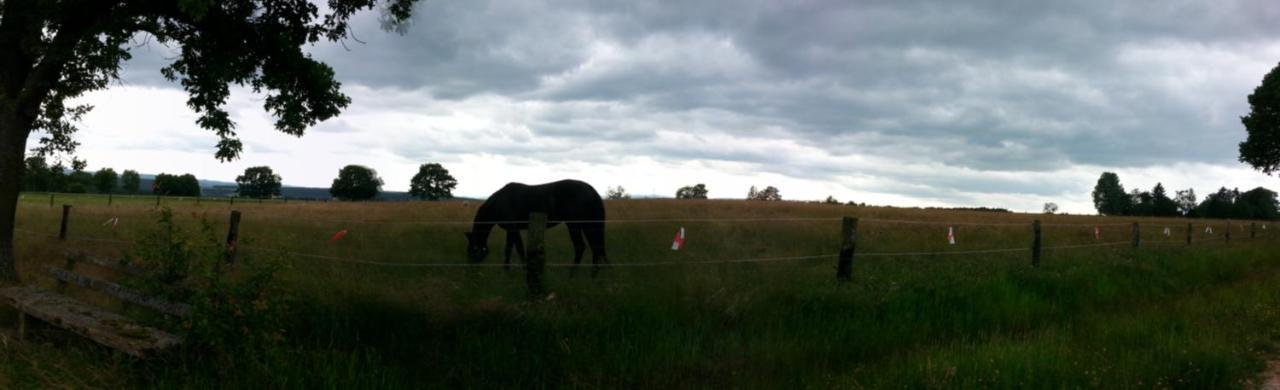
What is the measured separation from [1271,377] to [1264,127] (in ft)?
149

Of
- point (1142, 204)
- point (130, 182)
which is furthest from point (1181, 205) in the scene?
point (130, 182)

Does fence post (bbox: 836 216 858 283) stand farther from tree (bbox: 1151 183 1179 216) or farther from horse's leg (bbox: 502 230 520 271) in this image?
tree (bbox: 1151 183 1179 216)

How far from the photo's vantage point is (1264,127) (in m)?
41.1

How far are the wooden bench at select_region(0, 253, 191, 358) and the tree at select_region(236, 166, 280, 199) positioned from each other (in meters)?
99.9

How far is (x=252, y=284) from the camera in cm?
623

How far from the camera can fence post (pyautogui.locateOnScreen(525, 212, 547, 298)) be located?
8.42 m

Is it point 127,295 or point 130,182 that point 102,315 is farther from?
point 130,182

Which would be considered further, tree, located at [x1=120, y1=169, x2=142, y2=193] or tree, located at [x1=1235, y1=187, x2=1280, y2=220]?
tree, located at [x1=120, y1=169, x2=142, y2=193]

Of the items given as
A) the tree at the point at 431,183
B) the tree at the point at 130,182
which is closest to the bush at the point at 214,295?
the tree at the point at 431,183

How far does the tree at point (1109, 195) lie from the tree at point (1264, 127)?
71.9 m

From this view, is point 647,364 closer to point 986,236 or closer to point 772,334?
point 772,334

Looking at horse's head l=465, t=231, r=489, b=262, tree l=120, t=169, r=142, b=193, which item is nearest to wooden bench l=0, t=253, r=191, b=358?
horse's head l=465, t=231, r=489, b=262

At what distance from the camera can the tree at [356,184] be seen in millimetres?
71938

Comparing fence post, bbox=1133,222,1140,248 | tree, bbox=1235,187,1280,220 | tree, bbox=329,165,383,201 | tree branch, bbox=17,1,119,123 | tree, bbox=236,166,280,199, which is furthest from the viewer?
tree, bbox=236,166,280,199
